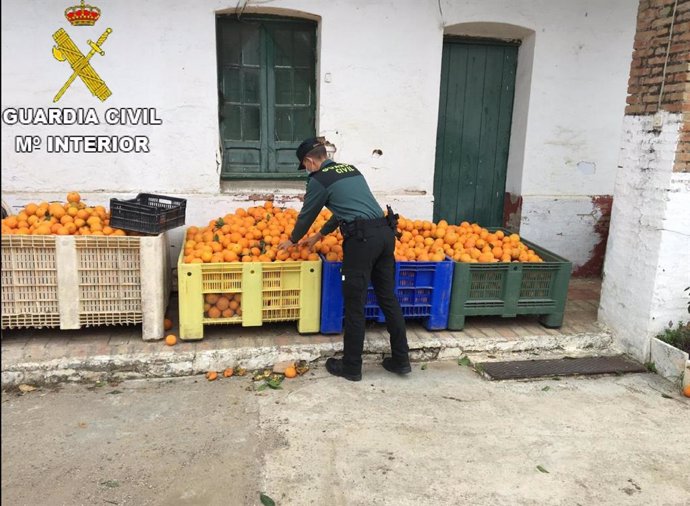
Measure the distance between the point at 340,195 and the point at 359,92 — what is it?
247cm

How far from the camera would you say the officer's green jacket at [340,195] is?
479cm

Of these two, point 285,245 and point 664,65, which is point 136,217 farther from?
point 664,65

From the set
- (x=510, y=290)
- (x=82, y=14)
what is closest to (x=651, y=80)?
(x=510, y=290)

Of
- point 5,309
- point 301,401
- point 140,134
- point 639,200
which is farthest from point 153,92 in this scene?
point 639,200

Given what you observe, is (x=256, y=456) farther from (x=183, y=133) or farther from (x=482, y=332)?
(x=183, y=133)

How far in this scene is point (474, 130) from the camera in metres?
7.69

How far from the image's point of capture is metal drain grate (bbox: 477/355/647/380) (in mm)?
5328

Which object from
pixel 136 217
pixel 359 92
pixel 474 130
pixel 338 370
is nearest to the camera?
pixel 136 217

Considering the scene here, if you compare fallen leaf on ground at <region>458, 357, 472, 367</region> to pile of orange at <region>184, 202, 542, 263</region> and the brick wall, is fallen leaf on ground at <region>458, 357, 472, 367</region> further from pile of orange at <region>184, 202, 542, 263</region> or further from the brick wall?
the brick wall

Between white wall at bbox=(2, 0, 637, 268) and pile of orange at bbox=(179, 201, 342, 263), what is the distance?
892 millimetres

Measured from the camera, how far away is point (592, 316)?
643 cm

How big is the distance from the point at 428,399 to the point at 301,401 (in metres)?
1.04

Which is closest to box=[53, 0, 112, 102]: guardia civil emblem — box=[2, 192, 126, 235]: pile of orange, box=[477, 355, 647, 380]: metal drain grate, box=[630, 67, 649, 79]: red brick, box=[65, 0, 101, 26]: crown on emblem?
box=[65, 0, 101, 26]: crown on emblem

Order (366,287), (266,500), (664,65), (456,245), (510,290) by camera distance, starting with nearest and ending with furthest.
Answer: (266,500)
(366,287)
(664,65)
(510,290)
(456,245)
